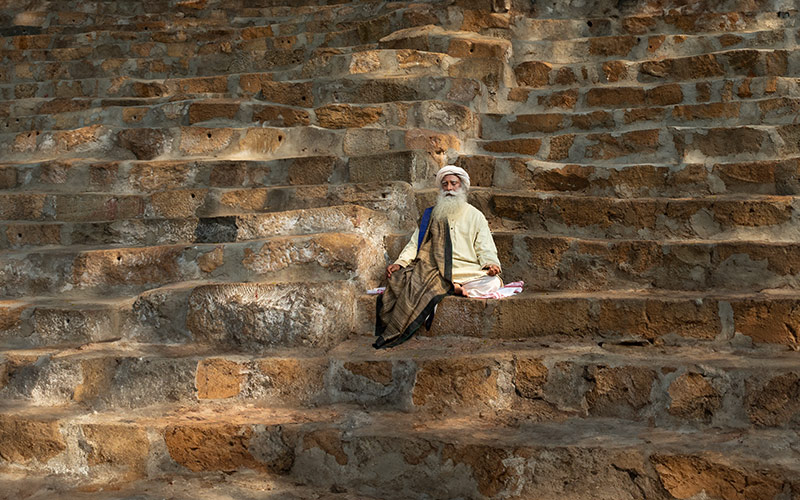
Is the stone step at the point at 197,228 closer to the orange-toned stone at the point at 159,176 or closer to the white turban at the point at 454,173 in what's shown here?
the white turban at the point at 454,173

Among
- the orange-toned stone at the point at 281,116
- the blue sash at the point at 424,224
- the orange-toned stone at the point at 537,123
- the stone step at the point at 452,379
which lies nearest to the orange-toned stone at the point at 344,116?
the orange-toned stone at the point at 281,116

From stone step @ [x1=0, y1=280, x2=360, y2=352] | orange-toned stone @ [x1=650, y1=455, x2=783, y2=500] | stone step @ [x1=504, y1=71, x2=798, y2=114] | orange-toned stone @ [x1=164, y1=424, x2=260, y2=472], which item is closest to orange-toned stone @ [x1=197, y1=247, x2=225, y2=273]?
stone step @ [x1=0, y1=280, x2=360, y2=352]

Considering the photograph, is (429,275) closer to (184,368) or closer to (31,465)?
(184,368)

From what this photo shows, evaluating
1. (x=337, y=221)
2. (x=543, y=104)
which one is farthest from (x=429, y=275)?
(x=543, y=104)

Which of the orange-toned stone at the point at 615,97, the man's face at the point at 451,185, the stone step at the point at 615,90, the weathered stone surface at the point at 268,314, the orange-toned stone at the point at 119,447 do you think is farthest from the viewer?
the orange-toned stone at the point at 615,97

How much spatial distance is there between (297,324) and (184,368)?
1.95 ft

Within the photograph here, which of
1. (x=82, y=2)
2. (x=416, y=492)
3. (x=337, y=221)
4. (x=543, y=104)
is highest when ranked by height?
(x=82, y=2)

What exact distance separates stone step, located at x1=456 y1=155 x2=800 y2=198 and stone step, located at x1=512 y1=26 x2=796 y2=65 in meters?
1.89

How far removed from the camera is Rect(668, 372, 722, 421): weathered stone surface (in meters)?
3.17

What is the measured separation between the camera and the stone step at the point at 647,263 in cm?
395

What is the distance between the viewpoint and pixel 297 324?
12.5 feet

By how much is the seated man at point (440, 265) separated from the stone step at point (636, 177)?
732mm

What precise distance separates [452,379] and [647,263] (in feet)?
4.66

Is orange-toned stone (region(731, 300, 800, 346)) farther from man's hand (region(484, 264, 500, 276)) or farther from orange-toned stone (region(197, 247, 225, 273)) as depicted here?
orange-toned stone (region(197, 247, 225, 273))
